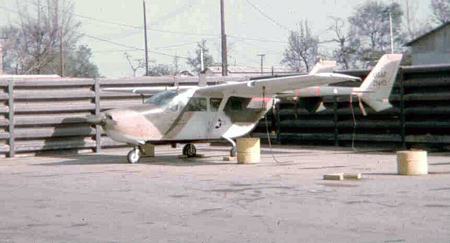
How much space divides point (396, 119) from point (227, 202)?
1098 cm

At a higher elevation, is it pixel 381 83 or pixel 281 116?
pixel 381 83

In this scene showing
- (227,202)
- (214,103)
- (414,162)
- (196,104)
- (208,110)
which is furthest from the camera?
(214,103)

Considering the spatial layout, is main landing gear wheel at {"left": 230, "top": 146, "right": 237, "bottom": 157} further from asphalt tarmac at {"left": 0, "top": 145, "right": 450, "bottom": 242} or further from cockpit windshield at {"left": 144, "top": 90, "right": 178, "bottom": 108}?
cockpit windshield at {"left": 144, "top": 90, "right": 178, "bottom": 108}

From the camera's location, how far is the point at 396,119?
21672mm

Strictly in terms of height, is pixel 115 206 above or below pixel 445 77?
below

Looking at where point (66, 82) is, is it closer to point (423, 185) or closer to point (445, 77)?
point (445, 77)

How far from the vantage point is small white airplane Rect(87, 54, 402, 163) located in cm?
1889

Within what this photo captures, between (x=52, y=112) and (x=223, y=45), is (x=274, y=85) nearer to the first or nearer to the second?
(x=52, y=112)

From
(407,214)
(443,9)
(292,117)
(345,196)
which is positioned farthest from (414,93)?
(443,9)

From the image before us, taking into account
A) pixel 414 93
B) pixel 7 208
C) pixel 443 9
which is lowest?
pixel 7 208

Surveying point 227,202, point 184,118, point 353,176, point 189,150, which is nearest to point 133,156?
point 184,118

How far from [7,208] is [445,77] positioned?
1236 cm

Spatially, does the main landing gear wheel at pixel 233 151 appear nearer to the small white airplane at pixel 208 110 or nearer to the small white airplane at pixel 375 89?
the small white airplane at pixel 208 110

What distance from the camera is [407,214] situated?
10.1m
